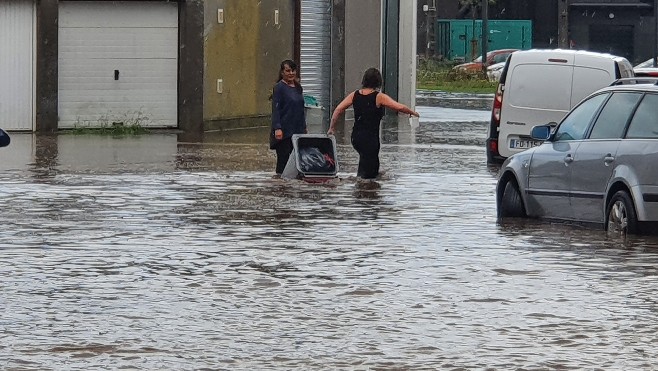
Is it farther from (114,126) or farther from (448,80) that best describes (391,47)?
(448,80)

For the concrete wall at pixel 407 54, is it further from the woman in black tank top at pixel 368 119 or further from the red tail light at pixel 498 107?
the woman in black tank top at pixel 368 119

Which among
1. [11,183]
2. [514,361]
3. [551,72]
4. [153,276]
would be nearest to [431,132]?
[551,72]

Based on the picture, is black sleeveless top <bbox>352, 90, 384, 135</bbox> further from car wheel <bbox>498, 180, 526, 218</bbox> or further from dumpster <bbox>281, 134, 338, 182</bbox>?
car wheel <bbox>498, 180, 526, 218</bbox>

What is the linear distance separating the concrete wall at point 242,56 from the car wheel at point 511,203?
16917 mm

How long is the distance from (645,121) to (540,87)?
9.11 meters

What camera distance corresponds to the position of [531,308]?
1047 cm

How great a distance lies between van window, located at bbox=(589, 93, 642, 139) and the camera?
48.4ft

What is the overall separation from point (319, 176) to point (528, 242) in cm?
719

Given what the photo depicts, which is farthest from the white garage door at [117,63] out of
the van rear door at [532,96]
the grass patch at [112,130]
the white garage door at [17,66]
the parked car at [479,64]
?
the parked car at [479,64]

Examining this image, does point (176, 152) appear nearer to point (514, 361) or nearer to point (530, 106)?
point (530, 106)

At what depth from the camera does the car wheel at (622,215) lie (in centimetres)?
1417

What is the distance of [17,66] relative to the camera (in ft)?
103

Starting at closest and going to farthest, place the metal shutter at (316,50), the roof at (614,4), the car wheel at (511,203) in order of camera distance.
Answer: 1. the car wheel at (511,203)
2. the metal shutter at (316,50)
3. the roof at (614,4)

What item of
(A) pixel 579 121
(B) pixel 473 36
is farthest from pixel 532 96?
(B) pixel 473 36
